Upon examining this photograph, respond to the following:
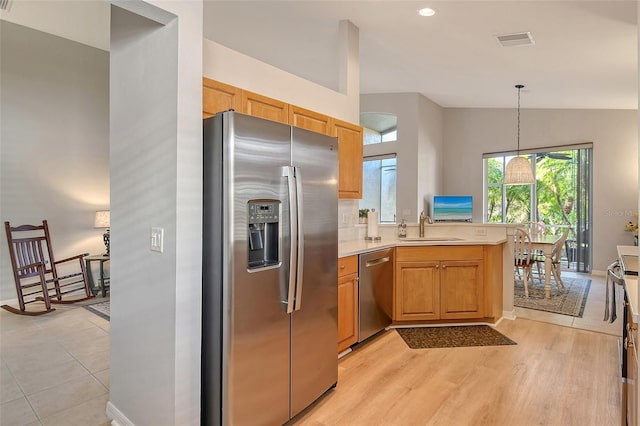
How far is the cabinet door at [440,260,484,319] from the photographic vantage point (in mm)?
3730

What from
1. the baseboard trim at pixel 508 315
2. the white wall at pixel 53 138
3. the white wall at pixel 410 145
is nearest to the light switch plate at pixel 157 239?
the baseboard trim at pixel 508 315

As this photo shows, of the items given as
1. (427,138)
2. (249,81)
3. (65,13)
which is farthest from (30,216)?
(427,138)

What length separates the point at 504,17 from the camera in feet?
11.1

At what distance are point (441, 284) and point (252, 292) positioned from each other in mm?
2439

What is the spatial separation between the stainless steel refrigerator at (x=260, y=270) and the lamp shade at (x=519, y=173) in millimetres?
4496

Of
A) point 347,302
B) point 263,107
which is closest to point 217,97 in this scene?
point 263,107

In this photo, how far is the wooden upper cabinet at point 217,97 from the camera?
2.43 metres

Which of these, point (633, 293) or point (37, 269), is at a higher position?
point (633, 293)

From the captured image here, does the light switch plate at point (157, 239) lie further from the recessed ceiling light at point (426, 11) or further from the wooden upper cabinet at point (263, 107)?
the recessed ceiling light at point (426, 11)

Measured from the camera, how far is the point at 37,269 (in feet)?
14.8

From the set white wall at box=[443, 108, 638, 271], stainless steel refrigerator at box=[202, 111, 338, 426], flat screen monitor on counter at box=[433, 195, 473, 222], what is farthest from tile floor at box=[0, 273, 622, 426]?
flat screen monitor on counter at box=[433, 195, 473, 222]

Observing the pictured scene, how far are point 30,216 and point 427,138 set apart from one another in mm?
6521

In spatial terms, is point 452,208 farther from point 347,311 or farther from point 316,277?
point 316,277

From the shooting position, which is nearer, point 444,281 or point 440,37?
point 444,281
